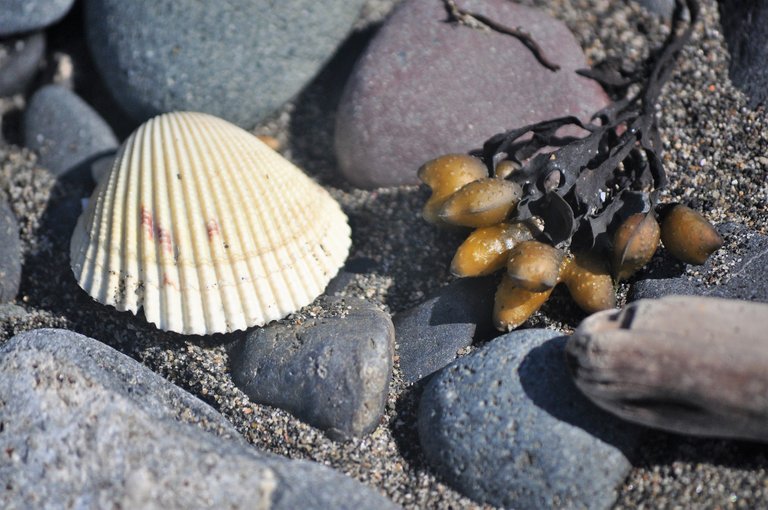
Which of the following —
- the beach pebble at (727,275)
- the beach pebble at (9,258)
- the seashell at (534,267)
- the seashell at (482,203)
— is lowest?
the beach pebble at (9,258)

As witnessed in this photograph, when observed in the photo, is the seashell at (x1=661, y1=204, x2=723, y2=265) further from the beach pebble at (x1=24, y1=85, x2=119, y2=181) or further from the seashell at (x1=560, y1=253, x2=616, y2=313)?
the beach pebble at (x1=24, y1=85, x2=119, y2=181)

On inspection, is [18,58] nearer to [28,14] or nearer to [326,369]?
[28,14]

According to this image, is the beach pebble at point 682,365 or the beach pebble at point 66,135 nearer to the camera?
the beach pebble at point 682,365

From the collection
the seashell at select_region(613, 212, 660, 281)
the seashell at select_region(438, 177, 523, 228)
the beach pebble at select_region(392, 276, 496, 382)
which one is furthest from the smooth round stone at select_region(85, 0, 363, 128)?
the seashell at select_region(613, 212, 660, 281)

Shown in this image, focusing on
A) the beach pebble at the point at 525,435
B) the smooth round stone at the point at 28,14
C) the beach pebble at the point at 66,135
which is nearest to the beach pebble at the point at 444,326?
the beach pebble at the point at 525,435

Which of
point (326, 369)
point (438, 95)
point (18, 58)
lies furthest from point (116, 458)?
point (18, 58)

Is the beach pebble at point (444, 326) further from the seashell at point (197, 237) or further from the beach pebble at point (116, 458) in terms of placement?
the beach pebble at point (116, 458)

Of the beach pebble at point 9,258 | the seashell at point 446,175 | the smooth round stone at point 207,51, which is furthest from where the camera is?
the smooth round stone at point 207,51
